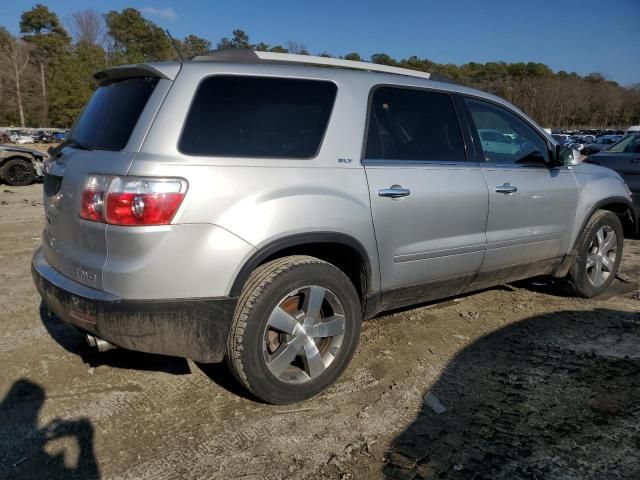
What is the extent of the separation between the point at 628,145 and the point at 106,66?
51074mm

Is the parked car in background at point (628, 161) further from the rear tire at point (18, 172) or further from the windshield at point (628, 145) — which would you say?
the rear tire at point (18, 172)

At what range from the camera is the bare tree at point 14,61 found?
5616cm

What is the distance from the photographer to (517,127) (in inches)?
165

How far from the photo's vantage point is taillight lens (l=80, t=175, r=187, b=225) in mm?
2373

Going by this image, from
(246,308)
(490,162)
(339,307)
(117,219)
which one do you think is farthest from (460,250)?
(117,219)

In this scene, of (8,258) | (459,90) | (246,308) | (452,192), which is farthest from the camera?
(8,258)

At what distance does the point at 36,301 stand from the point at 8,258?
1849 mm

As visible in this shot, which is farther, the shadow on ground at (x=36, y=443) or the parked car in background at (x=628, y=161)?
the parked car in background at (x=628, y=161)

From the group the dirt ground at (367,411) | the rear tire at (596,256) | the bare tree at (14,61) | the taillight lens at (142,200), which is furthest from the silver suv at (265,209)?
the bare tree at (14,61)

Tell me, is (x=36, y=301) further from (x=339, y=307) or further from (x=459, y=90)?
(x=459, y=90)

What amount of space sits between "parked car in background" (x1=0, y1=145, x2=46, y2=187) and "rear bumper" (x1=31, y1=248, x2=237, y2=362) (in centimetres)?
1153

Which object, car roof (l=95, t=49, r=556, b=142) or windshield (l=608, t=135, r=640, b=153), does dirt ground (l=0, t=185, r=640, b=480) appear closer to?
car roof (l=95, t=49, r=556, b=142)

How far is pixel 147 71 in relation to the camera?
2.70m

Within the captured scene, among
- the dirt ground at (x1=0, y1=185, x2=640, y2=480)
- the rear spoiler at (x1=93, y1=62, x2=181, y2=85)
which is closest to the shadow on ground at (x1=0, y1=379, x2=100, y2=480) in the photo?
the dirt ground at (x1=0, y1=185, x2=640, y2=480)
